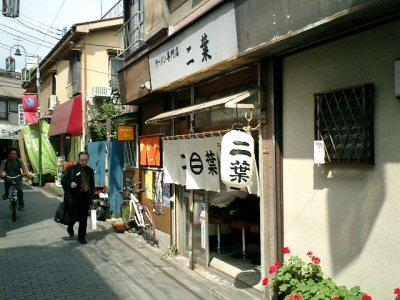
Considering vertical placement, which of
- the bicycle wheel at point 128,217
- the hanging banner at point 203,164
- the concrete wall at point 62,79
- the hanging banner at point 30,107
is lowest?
the bicycle wheel at point 128,217

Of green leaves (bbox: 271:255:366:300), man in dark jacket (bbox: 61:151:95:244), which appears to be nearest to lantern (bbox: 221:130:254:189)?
green leaves (bbox: 271:255:366:300)

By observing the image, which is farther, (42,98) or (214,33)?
(42,98)

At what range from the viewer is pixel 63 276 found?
7758mm

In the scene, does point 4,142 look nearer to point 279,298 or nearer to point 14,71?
point 14,71

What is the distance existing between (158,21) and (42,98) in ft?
84.7

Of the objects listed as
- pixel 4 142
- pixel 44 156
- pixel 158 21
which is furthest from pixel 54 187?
pixel 4 142

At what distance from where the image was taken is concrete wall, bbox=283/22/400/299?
4211mm

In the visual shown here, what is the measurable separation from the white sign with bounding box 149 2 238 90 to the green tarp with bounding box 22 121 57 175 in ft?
63.1

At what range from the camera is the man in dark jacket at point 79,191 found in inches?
410

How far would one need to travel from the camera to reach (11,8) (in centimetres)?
1080

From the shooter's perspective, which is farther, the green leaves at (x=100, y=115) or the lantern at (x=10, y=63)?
the lantern at (x=10, y=63)

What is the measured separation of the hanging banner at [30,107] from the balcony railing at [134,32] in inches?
586

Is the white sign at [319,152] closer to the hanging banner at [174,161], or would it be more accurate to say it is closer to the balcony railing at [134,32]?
the hanging banner at [174,161]

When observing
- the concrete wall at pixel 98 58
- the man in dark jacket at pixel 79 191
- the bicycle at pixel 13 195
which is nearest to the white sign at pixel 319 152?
the man in dark jacket at pixel 79 191
